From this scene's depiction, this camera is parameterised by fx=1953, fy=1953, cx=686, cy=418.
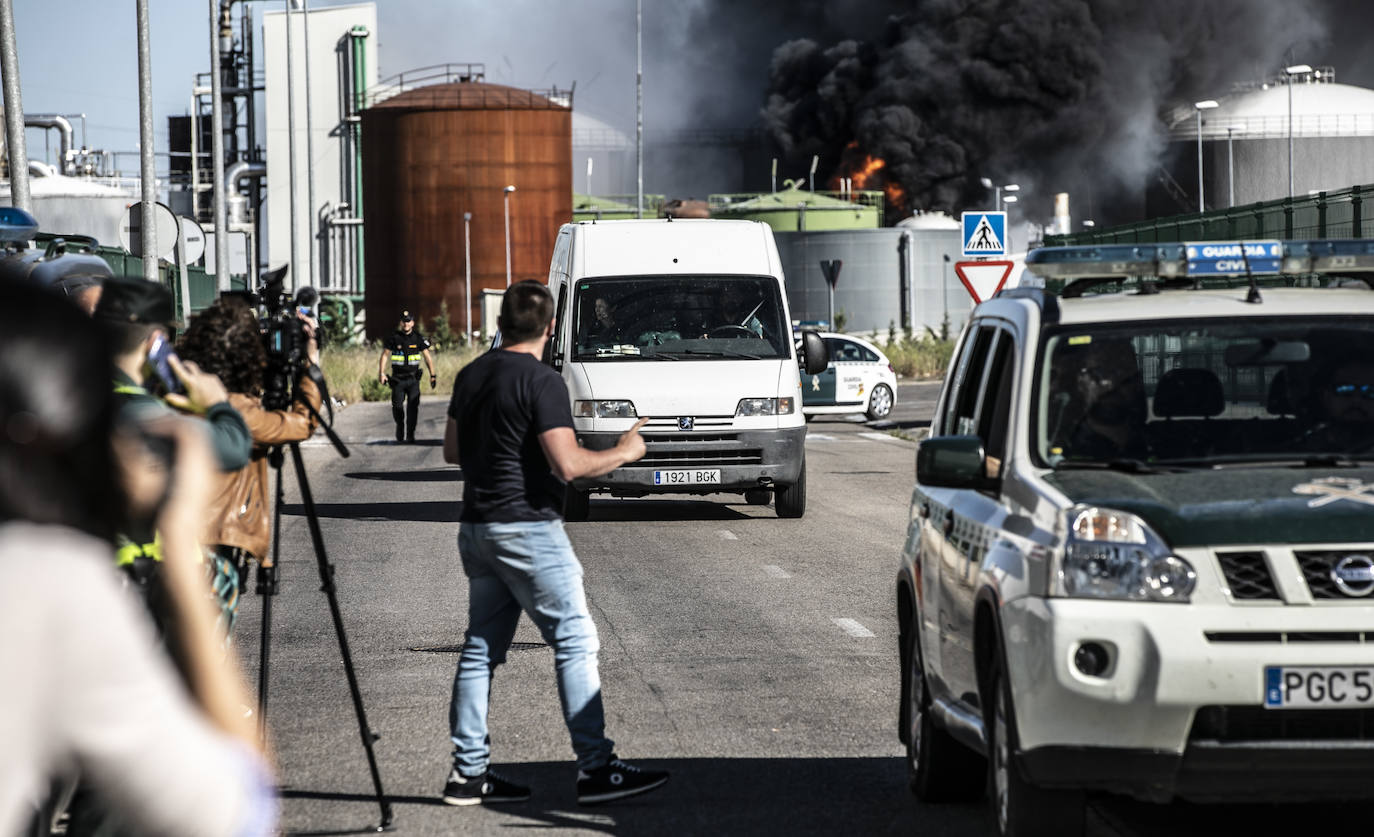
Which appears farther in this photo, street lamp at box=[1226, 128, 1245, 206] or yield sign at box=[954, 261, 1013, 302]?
street lamp at box=[1226, 128, 1245, 206]

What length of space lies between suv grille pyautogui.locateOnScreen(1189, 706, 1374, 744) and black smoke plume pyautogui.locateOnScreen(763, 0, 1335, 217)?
79307mm

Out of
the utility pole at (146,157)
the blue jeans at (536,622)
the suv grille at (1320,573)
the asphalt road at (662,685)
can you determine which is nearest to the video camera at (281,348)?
the blue jeans at (536,622)

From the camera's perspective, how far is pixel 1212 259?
6320 millimetres

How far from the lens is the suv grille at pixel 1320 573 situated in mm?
4816

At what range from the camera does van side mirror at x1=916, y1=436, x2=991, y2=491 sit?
563 cm

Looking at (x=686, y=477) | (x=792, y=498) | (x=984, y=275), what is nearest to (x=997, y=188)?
(x=984, y=275)

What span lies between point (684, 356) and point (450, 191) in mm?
51711

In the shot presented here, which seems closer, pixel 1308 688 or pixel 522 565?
pixel 1308 688

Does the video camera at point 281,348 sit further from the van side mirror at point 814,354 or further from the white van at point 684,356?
the van side mirror at point 814,354

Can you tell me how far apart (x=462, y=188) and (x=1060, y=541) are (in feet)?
208

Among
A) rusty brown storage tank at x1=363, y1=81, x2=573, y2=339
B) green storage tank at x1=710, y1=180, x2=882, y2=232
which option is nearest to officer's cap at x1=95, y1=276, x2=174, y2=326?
rusty brown storage tank at x1=363, y1=81, x2=573, y2=339

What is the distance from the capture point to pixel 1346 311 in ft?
20.0

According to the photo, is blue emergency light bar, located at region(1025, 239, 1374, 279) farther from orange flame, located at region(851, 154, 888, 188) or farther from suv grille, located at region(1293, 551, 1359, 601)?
orange flame, located at region(851, 154, 888, 188)

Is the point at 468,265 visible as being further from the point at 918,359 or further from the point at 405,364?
the point at 405,364
